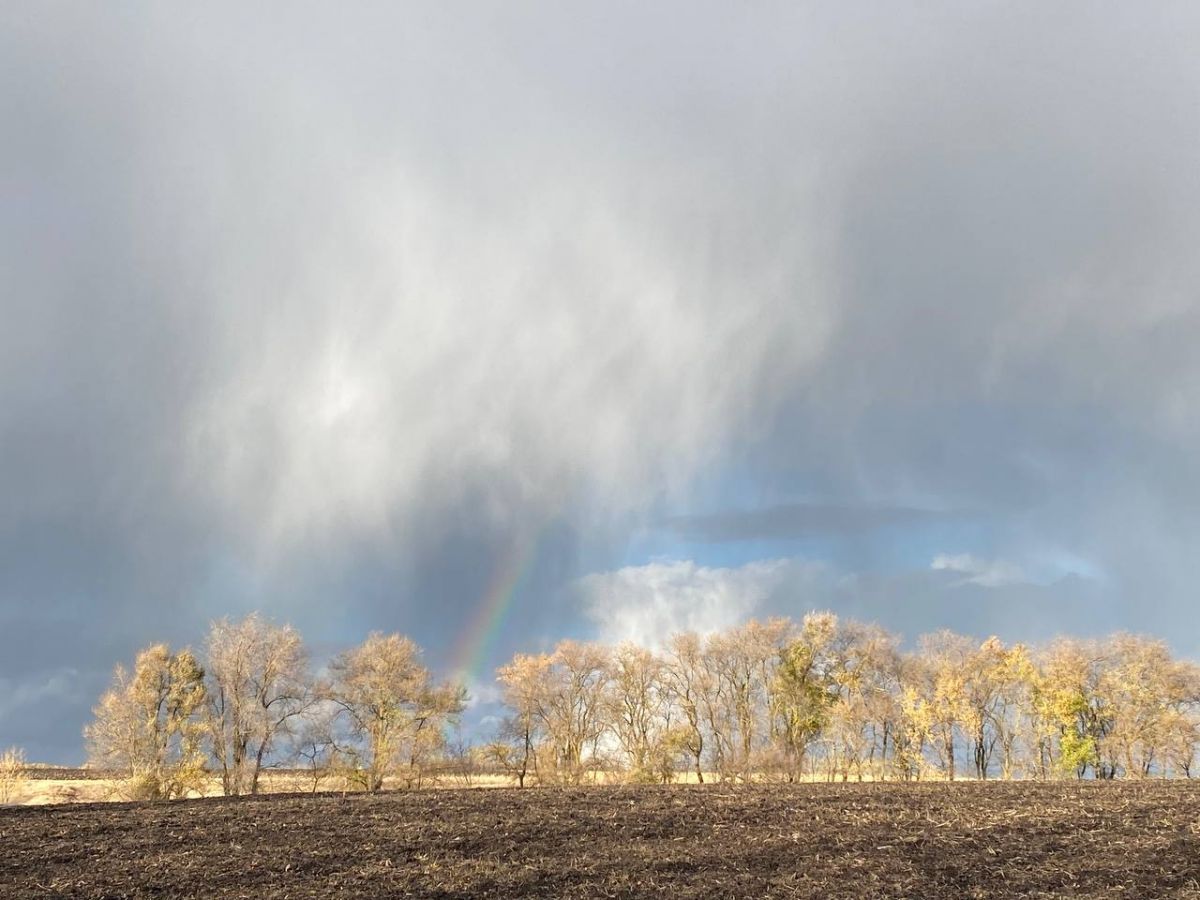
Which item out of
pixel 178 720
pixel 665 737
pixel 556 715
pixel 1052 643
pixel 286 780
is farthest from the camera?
pixel 1052 643

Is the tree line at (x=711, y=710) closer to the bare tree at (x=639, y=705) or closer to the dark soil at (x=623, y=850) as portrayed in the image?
the bare tree at (x=639, y=705)

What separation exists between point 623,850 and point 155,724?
49591 millimetres

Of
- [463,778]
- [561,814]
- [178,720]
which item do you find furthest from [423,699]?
[561,814]

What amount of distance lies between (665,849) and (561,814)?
6851 millimetres

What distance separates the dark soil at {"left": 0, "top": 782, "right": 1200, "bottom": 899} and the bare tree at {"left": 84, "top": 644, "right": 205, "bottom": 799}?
2430 centimetres

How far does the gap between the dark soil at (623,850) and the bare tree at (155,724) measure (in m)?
24.3

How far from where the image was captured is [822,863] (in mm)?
16469

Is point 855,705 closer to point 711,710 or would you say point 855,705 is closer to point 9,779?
point 711,710

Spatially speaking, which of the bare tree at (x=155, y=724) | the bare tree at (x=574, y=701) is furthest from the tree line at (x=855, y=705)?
the bare tree at (x=155, y=724)

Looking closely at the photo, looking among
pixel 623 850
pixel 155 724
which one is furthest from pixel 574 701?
pixel 623 850

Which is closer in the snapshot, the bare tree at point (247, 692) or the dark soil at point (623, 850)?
the dark soil at point (623, 850)

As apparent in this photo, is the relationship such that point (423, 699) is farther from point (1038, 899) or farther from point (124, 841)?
point (1038, 899)

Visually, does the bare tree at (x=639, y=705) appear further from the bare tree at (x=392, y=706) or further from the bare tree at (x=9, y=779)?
the bare tree at (x=9, y=779)

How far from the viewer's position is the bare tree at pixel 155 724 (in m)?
49.8
